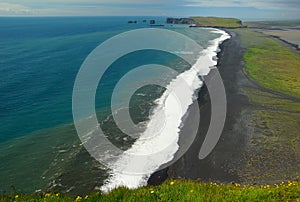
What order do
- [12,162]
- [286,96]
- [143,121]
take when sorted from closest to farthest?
[12,162], [143,121], [286,96]

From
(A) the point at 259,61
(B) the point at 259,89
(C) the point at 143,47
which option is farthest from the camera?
(C) the point at 143,47

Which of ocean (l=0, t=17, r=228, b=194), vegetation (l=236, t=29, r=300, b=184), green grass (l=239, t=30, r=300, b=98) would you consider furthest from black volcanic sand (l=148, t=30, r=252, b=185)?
green grass (l=239, t=30, r=300, b=98)

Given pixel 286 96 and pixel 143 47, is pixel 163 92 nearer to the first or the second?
pixel 286 96

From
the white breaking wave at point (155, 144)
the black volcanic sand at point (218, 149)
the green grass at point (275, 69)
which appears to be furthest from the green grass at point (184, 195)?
the green grass at point (275, 69)

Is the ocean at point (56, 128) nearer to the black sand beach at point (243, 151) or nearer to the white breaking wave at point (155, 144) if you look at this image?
the white breaking wave at point (155, 144)

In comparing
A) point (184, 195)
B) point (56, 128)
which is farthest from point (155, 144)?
point (184, 195)

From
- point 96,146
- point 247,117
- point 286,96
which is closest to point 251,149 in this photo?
point 247,117

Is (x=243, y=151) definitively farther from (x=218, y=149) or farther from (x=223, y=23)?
(x=223, y=23)
